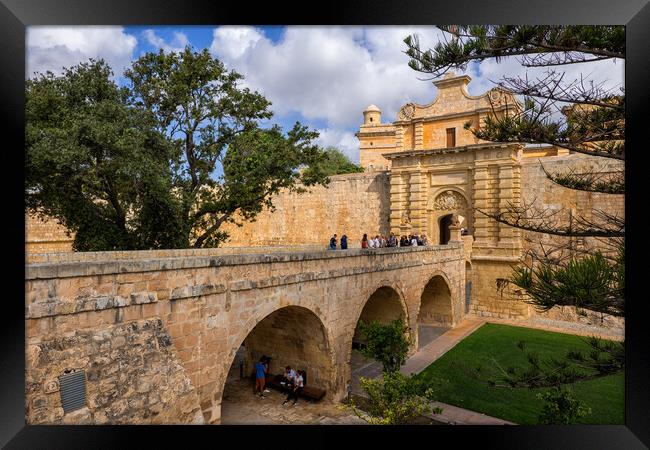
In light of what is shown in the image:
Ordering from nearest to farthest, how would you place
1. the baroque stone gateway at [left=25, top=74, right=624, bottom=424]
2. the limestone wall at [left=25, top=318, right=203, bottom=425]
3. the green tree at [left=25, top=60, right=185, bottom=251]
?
the limestone wall at [left=25, top=318, right=203, bottom=425] → the baroque stone gateway at [left=25, top=74, right=624, bottom=424] → the green tree at [left=25, top=60, right=185, bottom=251]

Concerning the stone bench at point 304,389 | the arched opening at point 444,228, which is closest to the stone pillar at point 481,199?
the arched opening at point 444,228

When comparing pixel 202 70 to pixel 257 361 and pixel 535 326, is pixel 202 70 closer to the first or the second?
pixel 257 361

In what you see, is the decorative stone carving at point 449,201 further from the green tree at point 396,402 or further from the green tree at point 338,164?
the green tree at point 338,164

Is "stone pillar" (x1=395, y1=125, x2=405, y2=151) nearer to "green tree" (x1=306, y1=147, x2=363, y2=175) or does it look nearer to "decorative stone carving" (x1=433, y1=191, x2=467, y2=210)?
"decorative stone carving" (x1=433, y1=191, x2=467, y2=210)

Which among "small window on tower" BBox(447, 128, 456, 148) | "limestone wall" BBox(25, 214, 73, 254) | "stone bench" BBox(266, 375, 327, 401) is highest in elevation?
"small window on tower" BBox(447, 128, 456, 148)

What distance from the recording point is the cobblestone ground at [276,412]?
28.4 ft

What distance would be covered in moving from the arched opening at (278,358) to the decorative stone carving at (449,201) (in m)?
Result: 11.8

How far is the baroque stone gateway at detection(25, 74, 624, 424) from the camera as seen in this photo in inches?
187

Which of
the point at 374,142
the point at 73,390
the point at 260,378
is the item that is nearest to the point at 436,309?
the point at 260,378

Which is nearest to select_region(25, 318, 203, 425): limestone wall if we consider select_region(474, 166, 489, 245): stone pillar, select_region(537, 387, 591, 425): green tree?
select_region(537, 387, 591, 425): green tree

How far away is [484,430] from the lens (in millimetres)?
3941

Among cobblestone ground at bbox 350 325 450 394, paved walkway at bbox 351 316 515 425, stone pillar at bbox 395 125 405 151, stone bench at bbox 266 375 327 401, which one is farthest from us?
stone pillar at bbox 395 125 405 151

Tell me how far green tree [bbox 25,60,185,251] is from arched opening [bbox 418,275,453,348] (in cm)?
1046
